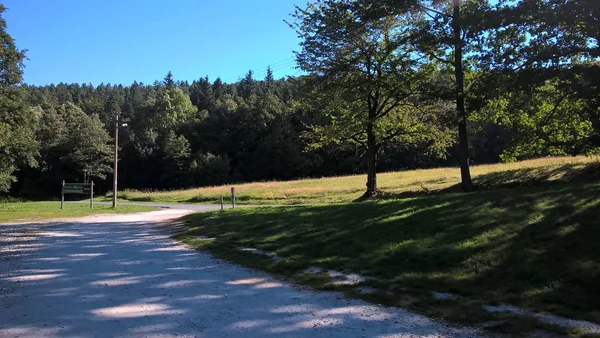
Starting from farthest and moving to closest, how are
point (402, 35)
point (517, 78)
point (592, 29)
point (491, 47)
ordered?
point (402, 35) < point (491, 47) < point (517, 78) < point (592, 29)

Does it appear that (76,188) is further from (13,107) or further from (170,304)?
(170,304)

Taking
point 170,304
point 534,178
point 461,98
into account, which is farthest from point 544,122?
point 170,304

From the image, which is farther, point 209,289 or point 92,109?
point 92,109

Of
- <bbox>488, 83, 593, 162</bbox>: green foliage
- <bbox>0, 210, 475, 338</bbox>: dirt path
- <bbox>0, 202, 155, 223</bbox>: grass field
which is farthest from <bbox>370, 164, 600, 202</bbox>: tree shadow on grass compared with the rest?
<bbox>0, 202, 155, 223</bbox>: grass field

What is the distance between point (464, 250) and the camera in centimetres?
812

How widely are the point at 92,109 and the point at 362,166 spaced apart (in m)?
76.4

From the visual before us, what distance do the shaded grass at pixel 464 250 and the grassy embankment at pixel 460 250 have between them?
15mm

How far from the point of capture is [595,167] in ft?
66.8

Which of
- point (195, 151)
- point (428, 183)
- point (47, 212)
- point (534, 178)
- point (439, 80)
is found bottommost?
point (47, 212)

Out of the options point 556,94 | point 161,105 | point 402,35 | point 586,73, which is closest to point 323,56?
point 402,35

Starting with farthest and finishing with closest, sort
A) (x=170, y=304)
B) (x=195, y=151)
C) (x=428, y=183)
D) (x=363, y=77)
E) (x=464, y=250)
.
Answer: (x=195, y=151) < (x=428, y=183) < (x=363, y=77) < (x=464, y=250) < (x=170, y=304)

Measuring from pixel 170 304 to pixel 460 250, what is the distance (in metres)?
5.20

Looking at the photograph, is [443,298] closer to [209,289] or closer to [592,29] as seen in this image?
[209,289]

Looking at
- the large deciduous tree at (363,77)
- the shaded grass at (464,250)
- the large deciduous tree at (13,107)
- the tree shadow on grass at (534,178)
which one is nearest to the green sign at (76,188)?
the large deciduous tree at (13,107)
